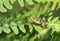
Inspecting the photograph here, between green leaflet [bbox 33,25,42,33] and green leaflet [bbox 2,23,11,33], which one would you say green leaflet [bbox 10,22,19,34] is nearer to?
green leaflet [bbox 2,23,11,33]

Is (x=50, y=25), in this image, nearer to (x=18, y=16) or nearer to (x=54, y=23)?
(x=54, y=23)

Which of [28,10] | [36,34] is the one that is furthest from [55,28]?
[28,10]

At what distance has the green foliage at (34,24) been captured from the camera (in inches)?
44.0

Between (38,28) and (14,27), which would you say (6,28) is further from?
(38,28)

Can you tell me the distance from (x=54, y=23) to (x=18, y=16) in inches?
9.5

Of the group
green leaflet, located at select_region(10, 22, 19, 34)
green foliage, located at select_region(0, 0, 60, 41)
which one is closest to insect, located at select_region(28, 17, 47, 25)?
green foliage, located at select_region(0, 0, 60, 41)

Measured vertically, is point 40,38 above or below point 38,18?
below

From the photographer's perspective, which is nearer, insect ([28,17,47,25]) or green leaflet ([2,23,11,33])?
green leaflet ([2,23,11,33])

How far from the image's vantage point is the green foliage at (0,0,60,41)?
3.67ft

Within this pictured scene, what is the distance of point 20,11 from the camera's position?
1275 millimetres

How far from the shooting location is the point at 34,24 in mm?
1119

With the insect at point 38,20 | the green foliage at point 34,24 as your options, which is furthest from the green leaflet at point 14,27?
the insect at point 38,20

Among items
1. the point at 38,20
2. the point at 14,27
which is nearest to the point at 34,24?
the point at 38,20

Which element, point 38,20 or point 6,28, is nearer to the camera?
point 6,28
